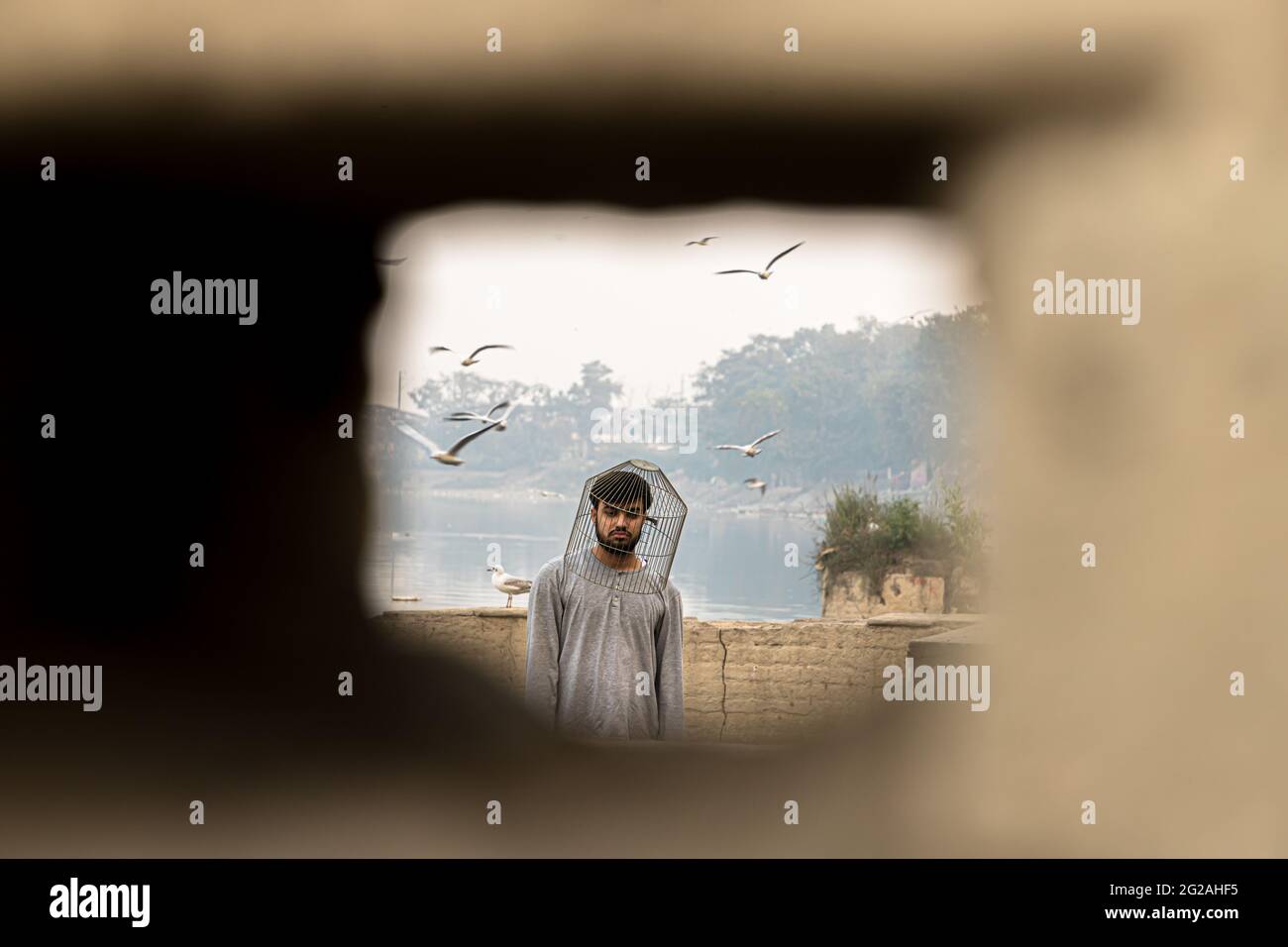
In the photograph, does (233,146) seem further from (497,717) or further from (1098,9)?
(1098,9)

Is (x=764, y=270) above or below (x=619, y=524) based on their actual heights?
above

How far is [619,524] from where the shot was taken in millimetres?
3363

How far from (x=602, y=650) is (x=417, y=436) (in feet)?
3.47

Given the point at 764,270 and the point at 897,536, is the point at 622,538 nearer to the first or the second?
the point at 764,270

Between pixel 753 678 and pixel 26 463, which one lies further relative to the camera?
pixel 753 678

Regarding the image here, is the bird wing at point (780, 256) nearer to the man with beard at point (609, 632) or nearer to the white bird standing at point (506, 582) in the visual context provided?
the man with beard at point (609, 632)

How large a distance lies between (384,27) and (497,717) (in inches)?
78.2

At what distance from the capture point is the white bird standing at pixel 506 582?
4.29 m

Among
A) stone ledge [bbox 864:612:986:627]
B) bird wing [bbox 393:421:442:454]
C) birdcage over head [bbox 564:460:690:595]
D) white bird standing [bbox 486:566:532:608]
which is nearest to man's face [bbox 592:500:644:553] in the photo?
birdcage over head [bbox 564:460:690:595]

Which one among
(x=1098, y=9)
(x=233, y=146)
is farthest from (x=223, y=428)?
(x=1098, y=9)

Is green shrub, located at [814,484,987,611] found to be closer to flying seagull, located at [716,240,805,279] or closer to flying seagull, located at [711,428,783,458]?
flying seagull, located at [711,428,783,458]

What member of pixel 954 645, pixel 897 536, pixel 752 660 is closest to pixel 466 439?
pixel 752 660

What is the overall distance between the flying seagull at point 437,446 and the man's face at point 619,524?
869 mm

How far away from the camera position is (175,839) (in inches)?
147
